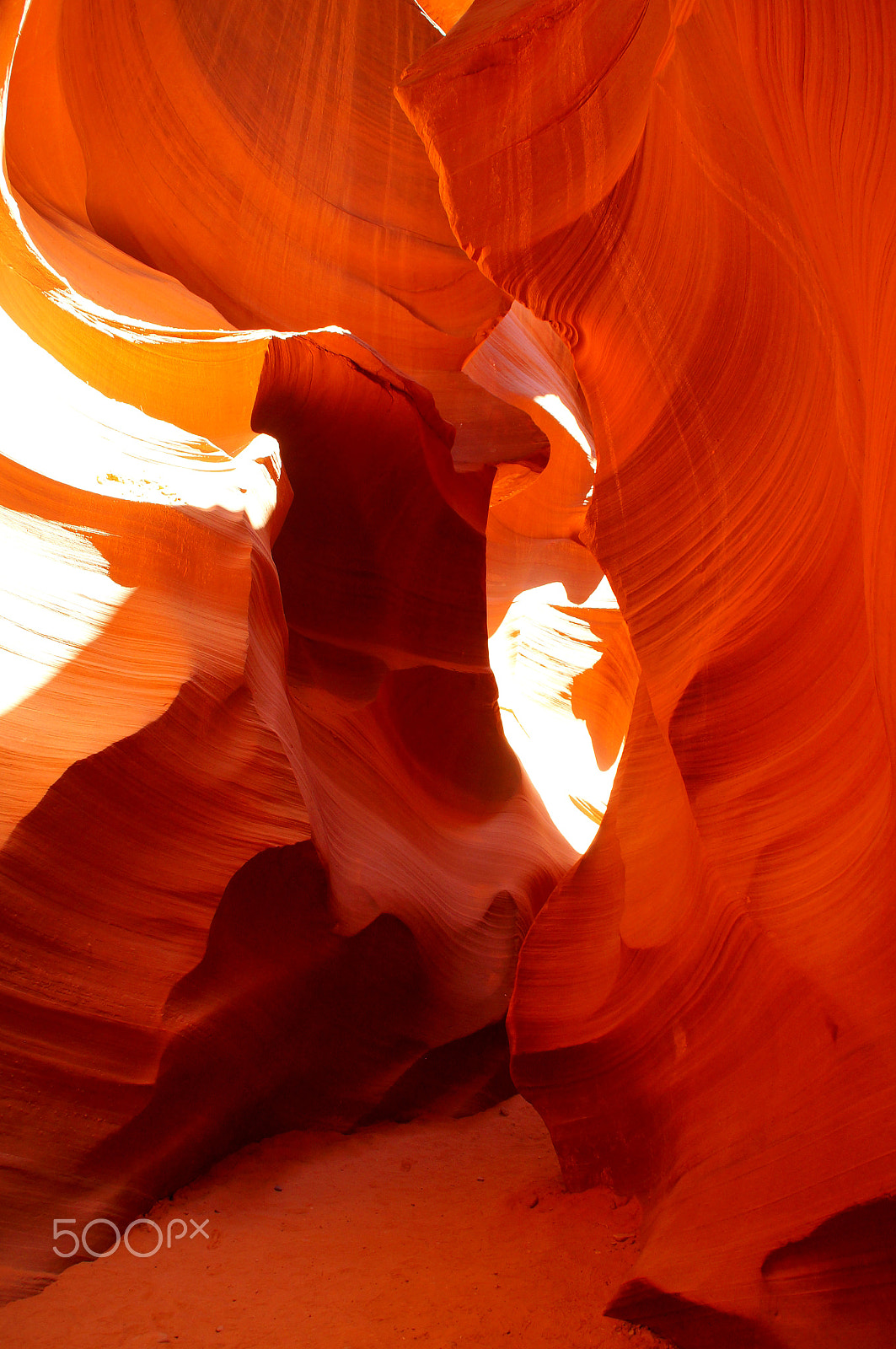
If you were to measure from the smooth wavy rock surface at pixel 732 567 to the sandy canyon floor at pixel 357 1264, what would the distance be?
0.27m

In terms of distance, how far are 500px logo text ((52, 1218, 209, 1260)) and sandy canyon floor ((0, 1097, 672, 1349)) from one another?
0.08 ft

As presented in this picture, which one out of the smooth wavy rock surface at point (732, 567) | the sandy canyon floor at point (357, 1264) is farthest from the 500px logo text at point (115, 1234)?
the smooth wavy rock surface at point (732, 567)

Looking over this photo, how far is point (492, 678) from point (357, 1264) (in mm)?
4268

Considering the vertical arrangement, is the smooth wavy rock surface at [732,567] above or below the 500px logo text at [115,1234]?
above

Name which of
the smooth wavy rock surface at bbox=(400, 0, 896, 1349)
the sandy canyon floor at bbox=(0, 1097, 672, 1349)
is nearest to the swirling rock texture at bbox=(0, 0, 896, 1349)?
the smooth wavy rock surface at bbox=(400, 0, 896, 1349)

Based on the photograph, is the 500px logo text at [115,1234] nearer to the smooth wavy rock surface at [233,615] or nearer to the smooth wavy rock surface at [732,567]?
the smooth wavy rock surface at [233,615]

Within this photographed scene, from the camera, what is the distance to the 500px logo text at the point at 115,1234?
4.01 meters

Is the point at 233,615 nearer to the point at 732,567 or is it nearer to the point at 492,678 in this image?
the point at 732,567

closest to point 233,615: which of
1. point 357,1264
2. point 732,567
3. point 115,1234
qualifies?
point 732,567

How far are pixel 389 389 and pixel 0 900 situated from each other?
4180 millimetres

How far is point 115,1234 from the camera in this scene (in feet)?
13.8

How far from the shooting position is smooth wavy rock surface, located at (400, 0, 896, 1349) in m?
3.15

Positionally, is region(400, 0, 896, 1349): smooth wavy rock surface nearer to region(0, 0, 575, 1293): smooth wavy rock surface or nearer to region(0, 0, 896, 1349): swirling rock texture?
region(0, 0, 896, 1349): swirling rock texture

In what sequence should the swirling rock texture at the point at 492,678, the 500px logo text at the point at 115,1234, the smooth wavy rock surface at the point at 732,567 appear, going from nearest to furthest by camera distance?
1. the smooth wavy rock surface at the point at 732,567
2. the swirling rock texture at the point at 492,678
3. the 500px logo text at the point at 115,1234
